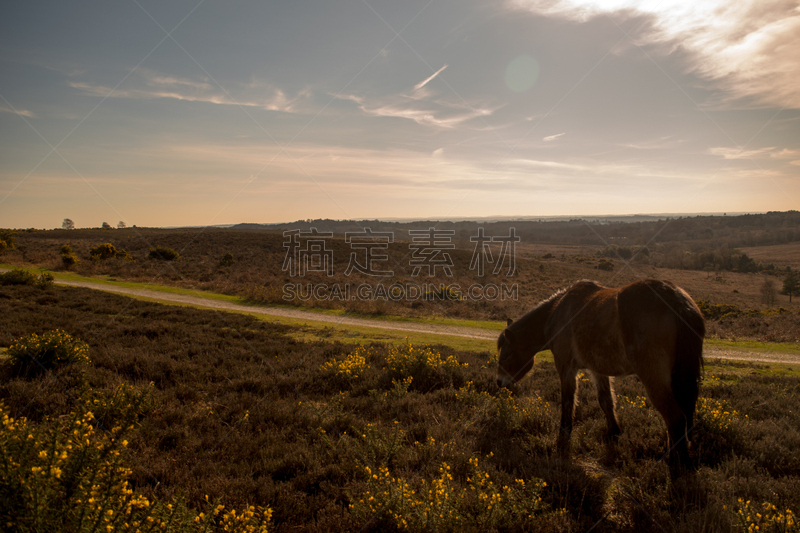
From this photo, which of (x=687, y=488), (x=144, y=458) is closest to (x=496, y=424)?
(x=687, y=488)

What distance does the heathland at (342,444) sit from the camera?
10.2 ft

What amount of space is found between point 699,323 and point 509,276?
39.2 m

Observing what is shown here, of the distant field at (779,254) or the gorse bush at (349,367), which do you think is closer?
the gorse bush at (349,367)

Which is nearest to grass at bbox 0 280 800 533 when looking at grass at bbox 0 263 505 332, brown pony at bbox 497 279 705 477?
brown pony at bbox 497 279 705 477

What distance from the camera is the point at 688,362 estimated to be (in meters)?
4.40

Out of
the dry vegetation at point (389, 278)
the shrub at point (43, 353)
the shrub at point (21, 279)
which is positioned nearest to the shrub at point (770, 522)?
the shrub at point (43, 353)

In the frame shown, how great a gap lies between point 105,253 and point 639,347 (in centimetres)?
4902

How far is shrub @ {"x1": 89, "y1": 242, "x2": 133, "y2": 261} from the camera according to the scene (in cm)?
3676

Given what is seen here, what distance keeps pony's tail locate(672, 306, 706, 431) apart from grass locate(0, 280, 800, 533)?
2.99 ft

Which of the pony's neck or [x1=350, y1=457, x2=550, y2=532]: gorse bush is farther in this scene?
the pony's neck

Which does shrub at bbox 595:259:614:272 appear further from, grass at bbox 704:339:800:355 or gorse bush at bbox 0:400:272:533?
gorse bush at bbox 0:400:272:533

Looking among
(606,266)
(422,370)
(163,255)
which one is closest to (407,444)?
(422,370)

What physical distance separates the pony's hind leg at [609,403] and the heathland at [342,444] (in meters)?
0.26

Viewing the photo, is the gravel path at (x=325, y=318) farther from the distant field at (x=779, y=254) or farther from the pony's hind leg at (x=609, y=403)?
the distant field at (x=779, y=254)
